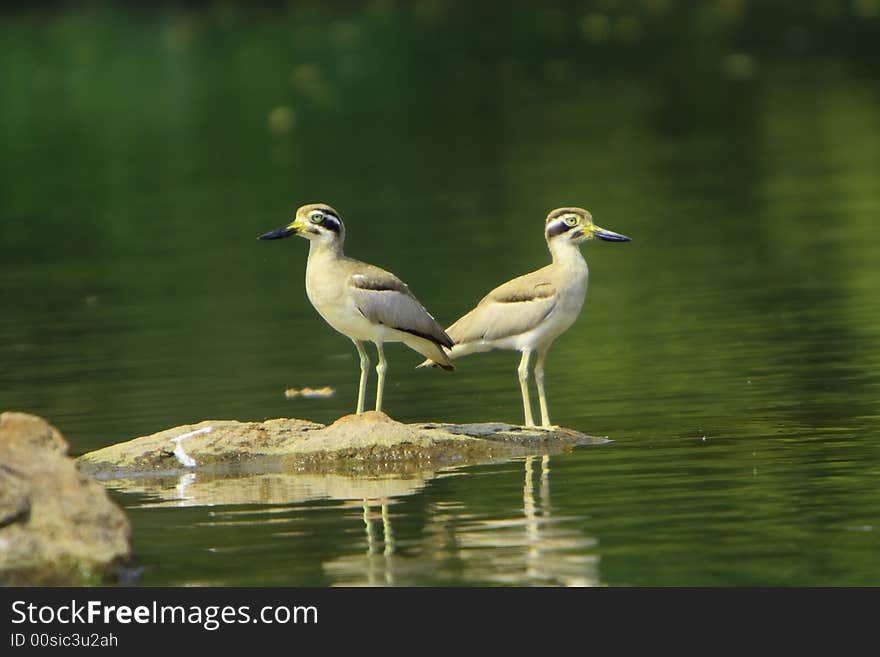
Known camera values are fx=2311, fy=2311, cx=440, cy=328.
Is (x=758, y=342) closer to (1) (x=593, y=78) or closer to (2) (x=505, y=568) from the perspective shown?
(2) (x=505, y=568)

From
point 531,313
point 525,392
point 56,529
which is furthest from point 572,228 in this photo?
point 56,529

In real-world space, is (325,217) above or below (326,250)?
above

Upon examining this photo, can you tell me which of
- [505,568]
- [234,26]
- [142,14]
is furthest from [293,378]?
[142,14]

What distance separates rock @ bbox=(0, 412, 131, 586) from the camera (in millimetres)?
10758

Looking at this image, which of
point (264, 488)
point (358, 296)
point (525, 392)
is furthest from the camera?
point (525, 392)

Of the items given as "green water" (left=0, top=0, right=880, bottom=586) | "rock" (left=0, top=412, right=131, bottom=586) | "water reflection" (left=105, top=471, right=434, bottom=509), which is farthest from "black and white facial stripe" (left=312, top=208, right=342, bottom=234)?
"rock" (left=0, top=412, right=131, bottom=586)

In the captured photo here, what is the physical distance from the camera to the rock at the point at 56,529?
10.8m

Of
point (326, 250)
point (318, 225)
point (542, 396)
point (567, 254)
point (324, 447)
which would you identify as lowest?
point (324, 447)

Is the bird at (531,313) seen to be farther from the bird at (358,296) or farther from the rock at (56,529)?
the rock at (56,529)

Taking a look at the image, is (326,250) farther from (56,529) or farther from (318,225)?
(56,529)

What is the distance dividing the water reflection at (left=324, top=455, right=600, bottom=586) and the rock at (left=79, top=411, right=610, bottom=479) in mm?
1297

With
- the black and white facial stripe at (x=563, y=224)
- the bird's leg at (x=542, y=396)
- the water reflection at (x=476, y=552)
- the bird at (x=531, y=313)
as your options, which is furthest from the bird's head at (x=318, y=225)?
the water reflection at (x=476, y=552)

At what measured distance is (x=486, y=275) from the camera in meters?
22.9

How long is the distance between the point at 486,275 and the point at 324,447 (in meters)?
9.17
